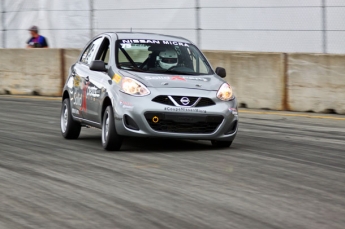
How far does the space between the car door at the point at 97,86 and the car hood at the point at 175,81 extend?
0.40m

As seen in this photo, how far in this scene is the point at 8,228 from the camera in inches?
254

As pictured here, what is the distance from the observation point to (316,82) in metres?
16.7

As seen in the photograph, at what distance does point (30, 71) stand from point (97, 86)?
1105cm

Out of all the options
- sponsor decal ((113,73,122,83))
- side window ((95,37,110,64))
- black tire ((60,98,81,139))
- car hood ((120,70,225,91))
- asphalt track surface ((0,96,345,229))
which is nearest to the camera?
asphalt track surface ((0,96,345,229))

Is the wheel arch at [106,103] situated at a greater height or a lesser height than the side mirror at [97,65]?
lesser

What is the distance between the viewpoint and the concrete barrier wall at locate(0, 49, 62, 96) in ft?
71.7

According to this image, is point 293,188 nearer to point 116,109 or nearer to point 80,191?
point 80,191

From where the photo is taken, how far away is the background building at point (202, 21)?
19.1m

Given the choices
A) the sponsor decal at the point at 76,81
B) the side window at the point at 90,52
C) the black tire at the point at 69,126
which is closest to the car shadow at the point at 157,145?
the black tire at the point at 69,126

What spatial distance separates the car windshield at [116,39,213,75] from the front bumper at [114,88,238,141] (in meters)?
0.75

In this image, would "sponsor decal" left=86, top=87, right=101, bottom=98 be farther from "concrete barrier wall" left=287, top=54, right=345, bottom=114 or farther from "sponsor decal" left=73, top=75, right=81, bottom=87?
"concrete barrier wall" left=287, top=54, right=345, bottom=114

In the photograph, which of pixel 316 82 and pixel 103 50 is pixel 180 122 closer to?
pixel 103 50

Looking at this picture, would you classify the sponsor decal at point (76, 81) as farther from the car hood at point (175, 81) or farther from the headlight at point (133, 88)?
the headlight at point (133, 88)

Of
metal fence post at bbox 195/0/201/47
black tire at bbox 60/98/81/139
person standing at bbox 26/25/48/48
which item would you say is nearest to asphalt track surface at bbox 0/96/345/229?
black tire at bbox 60/98/81/139
